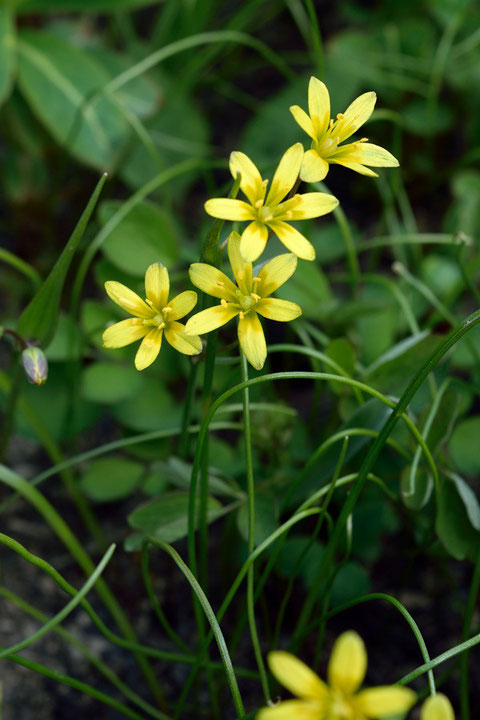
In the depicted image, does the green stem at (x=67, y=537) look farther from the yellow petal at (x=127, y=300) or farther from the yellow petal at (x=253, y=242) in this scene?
the yellow petal at (x=253, y=242)

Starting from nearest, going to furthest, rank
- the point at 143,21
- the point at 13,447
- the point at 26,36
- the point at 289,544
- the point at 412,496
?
the point at 412,496, the point at 289,544, the point at 13,447, the point at 26,36, the point at 143,21

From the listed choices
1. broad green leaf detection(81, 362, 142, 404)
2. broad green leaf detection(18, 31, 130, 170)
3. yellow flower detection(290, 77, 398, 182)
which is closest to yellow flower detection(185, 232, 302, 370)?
yellow flower detection(290, 77, 398, 182)

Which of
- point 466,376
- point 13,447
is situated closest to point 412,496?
point 466,376

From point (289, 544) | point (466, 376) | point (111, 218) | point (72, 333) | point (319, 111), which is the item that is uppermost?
point (319, 111)

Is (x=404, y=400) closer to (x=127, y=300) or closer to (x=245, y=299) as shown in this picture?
(x=245, y=299)

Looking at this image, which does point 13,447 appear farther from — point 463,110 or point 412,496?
point 463,110

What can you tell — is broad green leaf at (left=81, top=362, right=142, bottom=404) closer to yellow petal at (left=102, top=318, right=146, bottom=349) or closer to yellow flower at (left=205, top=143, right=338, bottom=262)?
yellow petal at (left=102, top=318, right=146, bottom=349)
